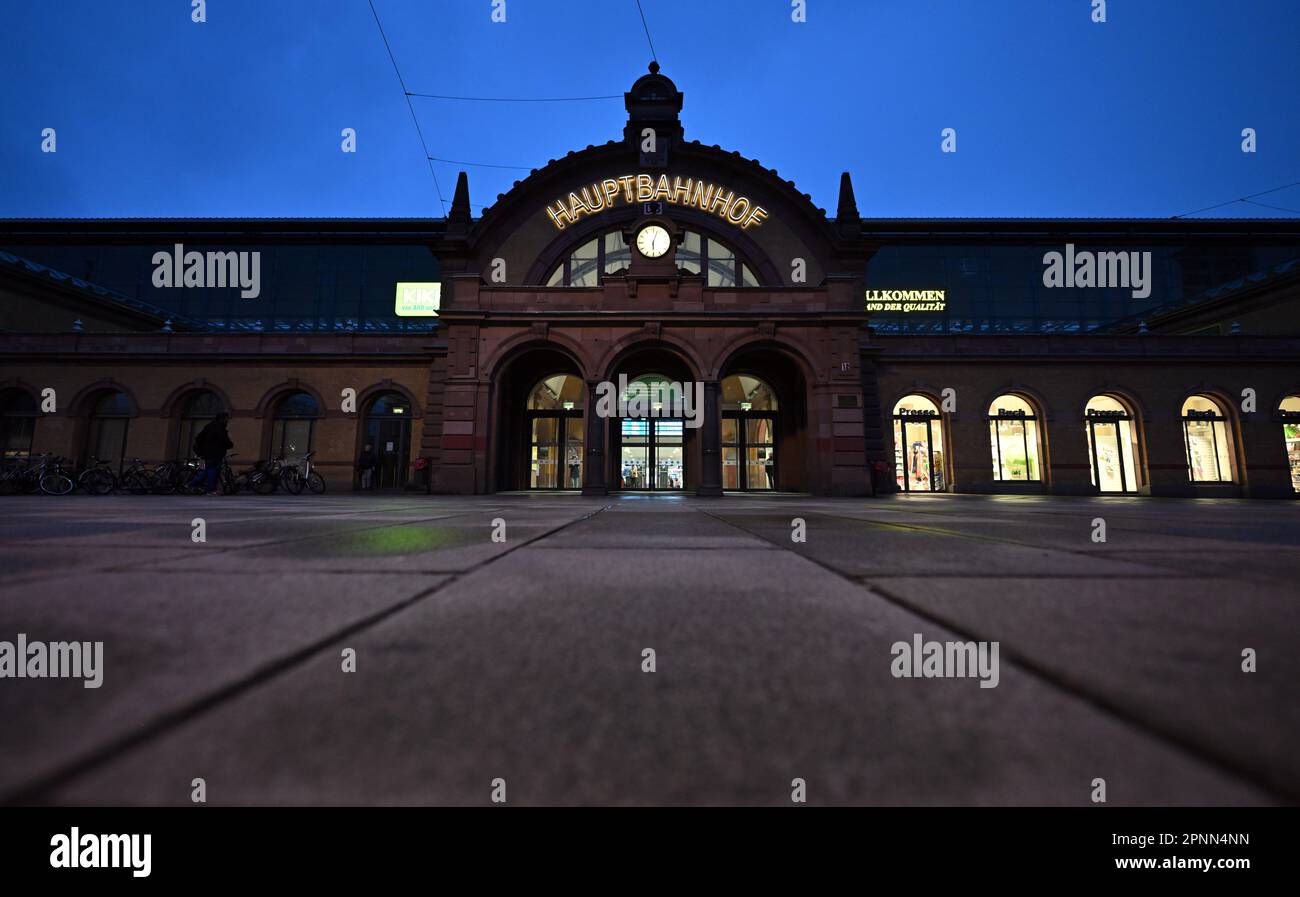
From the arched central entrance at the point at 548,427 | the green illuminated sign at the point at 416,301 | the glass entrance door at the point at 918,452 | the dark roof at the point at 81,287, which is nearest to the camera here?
the arched central entrance at the point at 548,427

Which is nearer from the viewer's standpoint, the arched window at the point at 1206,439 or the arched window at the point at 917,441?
the arched window at the point at 1206,439

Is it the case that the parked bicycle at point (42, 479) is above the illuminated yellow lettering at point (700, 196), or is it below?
below

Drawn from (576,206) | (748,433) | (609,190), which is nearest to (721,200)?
(609,190)

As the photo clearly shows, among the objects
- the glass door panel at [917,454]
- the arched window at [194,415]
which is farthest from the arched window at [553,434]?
the glass door panel at [917,454]

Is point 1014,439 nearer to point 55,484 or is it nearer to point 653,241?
point 653,241

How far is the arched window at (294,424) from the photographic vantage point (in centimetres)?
1716

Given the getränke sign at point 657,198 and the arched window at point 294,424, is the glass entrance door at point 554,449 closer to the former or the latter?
the getränke sign at point 657,198

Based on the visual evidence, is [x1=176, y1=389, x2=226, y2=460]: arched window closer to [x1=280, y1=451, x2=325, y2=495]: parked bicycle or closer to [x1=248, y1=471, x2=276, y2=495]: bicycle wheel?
[x1=248, y1=471, x2=276, y2=495]: bicycle wheel

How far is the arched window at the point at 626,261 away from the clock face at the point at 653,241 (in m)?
2.22

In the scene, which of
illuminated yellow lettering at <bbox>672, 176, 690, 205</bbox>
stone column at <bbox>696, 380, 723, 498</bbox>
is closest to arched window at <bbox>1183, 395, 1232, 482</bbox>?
stone column at <bbox>696, 380, 723, 498</bbox>

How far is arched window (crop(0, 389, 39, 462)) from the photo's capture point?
17.2 m

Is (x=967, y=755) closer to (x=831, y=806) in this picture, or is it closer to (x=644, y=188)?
(x=831, y=806)

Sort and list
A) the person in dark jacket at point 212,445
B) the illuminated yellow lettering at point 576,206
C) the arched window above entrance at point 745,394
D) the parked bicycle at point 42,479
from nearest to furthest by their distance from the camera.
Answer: the person in dark jacket at point 212,445
the parked bicycle at point 42,479
the illuminated yellow lettering at point 576,206
the arched window above entrance at point 745,394
